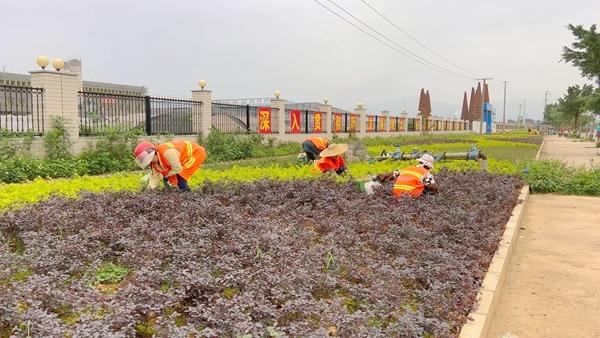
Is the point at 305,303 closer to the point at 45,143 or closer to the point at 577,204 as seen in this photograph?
the point at 577,204

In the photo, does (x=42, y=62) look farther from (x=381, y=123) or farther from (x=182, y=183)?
(x=381, y=123)

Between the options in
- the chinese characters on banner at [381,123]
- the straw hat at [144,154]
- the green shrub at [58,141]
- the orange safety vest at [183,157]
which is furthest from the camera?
the chinese characters on banner at [381,123]

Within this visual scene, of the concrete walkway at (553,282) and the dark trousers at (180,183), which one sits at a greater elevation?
the dark trousers at (180,183)

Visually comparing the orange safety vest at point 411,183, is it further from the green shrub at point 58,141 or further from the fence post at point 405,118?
the fence post at point 405,118

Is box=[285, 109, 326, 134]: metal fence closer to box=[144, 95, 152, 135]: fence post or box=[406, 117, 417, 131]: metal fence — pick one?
box=[144, 95, 152, 135]: fence post

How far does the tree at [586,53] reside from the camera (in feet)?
74.6

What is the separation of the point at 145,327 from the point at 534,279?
3663 millimetres

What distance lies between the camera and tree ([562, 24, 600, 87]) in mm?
22734

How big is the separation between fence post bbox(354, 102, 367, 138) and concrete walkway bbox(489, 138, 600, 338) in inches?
941

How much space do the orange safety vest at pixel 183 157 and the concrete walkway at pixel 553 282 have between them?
369cm

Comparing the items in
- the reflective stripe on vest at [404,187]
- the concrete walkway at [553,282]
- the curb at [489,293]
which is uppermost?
the reflective stripe on vest at [404,187]

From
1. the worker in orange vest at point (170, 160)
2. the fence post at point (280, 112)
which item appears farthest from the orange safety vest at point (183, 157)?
the fence post at point (280, 112)

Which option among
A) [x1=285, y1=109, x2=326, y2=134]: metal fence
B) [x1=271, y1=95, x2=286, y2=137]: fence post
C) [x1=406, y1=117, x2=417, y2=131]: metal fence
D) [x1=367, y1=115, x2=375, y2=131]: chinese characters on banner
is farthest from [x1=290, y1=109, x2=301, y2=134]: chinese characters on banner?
[x1=406, y1=117, x2=417, y2=131]: metal fence

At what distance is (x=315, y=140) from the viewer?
920 centimetres
